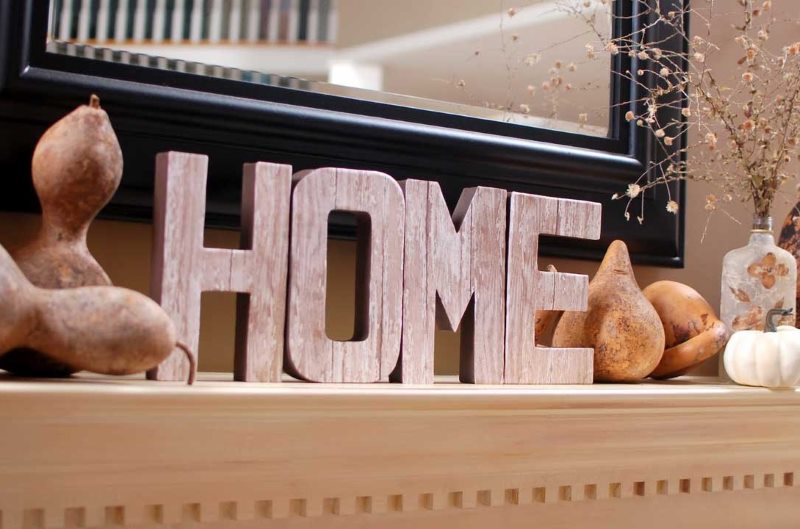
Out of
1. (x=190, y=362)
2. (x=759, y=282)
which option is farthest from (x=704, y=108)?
(x=190, y=362)

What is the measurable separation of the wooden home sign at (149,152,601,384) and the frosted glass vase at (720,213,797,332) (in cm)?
26

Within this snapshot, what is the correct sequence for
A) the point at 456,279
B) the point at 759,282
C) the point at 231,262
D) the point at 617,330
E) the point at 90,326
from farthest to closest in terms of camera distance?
the point at 759,282, the point at 617,330, the point at 456,279, the point at 231,262, the point at 90,326

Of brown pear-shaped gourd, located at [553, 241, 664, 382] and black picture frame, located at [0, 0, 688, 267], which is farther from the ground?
black picture frame, located at [0, 0, 688, 267]

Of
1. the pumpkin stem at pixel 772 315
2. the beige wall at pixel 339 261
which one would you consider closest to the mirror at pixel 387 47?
the beige wall at pixel 339 261

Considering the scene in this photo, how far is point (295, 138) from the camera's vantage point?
946mm

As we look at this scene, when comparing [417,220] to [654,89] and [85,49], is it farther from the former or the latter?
[654,89]

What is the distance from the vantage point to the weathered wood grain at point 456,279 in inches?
33.0

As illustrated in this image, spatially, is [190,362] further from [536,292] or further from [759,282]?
[759,282]

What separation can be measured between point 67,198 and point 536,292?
0.45 meters

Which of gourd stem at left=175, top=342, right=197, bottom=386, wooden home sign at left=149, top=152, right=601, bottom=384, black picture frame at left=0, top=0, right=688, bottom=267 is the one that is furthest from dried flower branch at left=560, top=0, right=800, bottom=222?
gourd stem at left=175, top=342, right=197, bottom=386

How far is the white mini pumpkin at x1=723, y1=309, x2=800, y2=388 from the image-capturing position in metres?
0.93

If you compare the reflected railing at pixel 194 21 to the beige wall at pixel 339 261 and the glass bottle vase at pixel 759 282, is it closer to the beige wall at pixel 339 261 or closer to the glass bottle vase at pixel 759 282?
the beige wall at pixel 339 261

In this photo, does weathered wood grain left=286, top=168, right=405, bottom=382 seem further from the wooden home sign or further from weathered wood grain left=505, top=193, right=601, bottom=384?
weathered wood grain left=505, top=193, right=601, bottom=384

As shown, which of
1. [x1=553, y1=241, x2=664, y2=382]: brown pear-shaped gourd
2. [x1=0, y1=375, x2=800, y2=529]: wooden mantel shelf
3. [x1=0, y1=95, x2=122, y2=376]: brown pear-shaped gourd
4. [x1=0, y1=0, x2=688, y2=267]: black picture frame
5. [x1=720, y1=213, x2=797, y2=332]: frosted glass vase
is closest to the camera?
[x1=0, y1=375, x2=800, y2=529]: wooden mantel shelf
